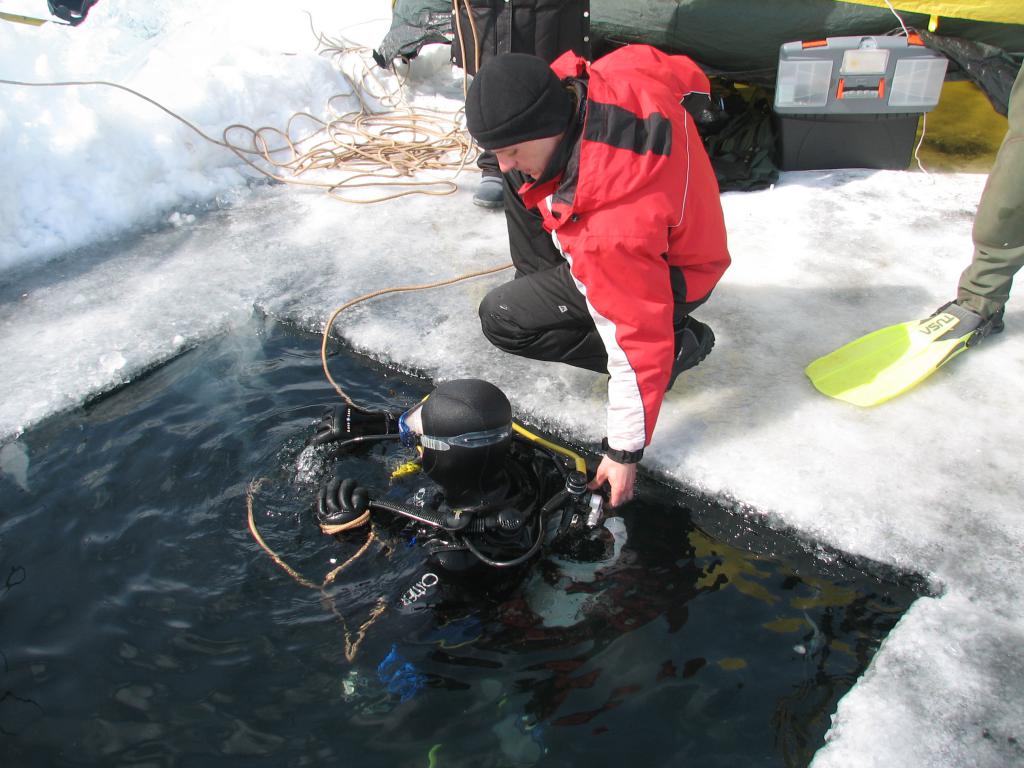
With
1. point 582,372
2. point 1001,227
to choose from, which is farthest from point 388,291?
point 1001,227

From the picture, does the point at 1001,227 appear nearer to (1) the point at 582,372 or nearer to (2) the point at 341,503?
(1) the point at 582,372

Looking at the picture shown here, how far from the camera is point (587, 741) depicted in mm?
2045

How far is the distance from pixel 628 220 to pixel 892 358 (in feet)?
4.87

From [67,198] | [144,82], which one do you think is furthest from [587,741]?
[144,82]

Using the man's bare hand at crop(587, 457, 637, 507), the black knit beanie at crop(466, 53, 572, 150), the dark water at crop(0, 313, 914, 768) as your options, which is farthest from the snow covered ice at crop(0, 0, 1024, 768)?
the black knit beanie at crop(466, 53, 572, 150)

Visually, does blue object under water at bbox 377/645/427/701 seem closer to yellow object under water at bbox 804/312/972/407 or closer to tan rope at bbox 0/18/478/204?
yellow object under water at bbox 804/312/972/407

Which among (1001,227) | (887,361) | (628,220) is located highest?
(628,220)

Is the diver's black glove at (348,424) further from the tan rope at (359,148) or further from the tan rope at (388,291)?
the tan rope at (359,148)

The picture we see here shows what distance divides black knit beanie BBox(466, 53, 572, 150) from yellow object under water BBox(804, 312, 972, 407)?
1.56 m

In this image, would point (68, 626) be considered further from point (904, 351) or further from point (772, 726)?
point (904, 351)

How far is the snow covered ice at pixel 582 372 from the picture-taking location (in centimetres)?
223

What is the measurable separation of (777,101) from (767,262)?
115 cm

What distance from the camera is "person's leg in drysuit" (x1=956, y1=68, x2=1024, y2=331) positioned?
2.92 m

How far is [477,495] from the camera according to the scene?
2.55 meters
